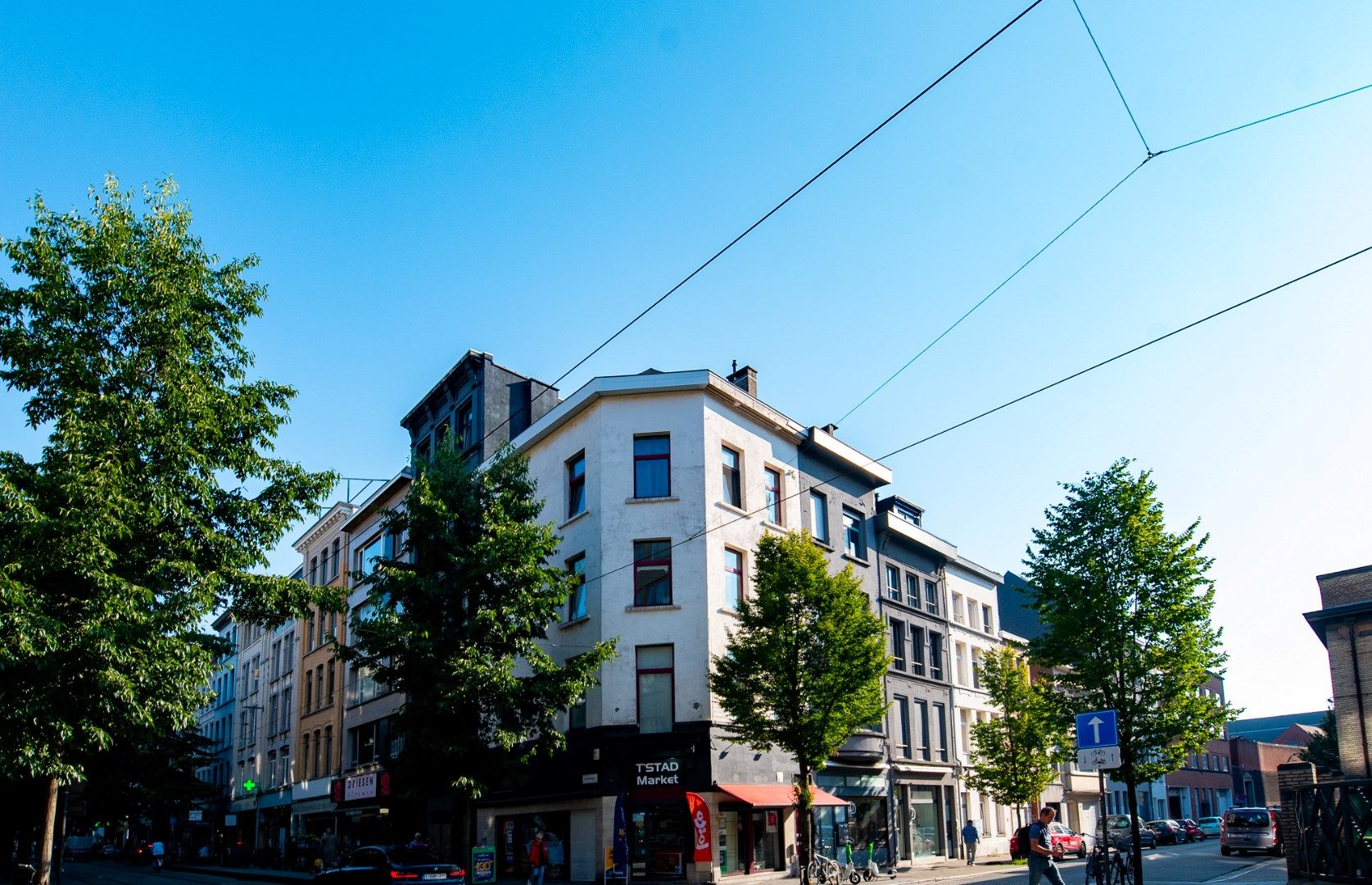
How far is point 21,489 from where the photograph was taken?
16625 millimetres

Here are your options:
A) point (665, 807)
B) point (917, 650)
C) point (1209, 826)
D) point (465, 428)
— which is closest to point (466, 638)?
point (665, 807)

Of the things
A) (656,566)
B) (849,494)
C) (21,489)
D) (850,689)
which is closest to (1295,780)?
(850,689)

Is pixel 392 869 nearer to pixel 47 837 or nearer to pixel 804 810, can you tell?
pixel 47 837

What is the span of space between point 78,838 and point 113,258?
81778mm

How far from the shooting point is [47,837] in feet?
60.5

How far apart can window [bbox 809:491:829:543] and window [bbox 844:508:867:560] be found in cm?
175

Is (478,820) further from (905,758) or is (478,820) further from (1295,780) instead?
(1295,780)

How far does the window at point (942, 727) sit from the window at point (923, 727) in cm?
85

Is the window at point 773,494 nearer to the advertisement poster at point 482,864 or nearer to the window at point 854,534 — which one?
the window at point 854,534

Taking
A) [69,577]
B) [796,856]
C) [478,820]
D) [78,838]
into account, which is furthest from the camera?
[78,838]

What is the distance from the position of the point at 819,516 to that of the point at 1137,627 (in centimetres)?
1331

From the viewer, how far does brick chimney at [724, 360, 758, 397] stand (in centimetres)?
3678

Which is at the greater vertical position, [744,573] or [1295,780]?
[744,573]

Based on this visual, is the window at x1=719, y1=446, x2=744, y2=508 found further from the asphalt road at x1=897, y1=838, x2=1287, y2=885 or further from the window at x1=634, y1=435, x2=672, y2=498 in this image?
the asphalt road at x1=897, y1=838, x2=1287, y2=885
